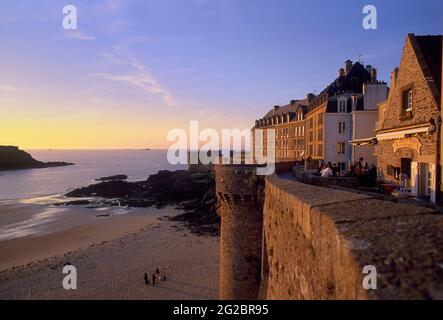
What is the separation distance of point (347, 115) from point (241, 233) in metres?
23.6

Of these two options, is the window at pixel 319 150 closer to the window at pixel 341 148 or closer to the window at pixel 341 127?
the window at pixel 341 148

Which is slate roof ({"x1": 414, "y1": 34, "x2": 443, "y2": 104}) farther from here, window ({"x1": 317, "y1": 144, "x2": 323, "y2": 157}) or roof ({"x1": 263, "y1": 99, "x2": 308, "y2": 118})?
roof ({"x1": 263, "y1": 99, "x2": 308, "y2": 118})

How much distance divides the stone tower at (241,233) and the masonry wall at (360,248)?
8354 millimetres

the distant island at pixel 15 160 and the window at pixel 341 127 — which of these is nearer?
the window at pixel 341 127

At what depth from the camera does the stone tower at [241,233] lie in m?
14.4

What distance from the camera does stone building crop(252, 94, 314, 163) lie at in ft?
175

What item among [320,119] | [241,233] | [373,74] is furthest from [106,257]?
[373,74]

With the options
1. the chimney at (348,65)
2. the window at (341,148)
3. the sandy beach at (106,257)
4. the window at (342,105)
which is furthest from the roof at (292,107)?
the sandy beach at (106,257)

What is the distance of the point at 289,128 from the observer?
57656 millimetres

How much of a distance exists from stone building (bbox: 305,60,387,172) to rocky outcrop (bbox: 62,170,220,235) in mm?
16703

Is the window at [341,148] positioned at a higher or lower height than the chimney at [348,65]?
lower

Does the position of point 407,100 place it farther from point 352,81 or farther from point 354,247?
point 352,81
